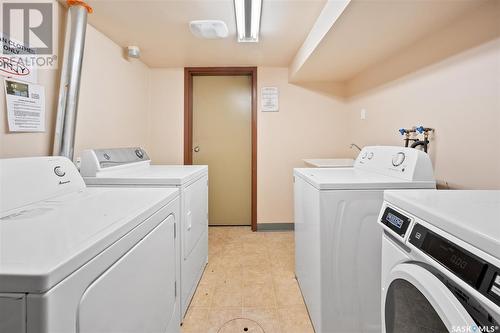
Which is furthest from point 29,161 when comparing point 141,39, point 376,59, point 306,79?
point 306,79

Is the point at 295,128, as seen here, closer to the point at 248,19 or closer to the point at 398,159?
the point at 248,19

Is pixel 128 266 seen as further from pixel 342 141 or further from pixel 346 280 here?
pixel 342 141

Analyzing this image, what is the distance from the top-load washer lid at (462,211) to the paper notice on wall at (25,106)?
1.88m

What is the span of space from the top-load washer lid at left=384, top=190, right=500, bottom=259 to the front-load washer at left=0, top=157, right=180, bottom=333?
2.86ft

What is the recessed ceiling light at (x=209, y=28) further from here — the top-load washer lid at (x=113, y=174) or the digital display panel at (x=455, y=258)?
the digital display panel at (x=455, y=258)

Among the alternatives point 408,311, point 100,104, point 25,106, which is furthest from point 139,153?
point 408,311

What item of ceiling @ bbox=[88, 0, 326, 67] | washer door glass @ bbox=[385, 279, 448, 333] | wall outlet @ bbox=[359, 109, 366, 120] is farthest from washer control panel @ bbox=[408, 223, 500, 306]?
wall outlet @ bbox=[359, 109, 366, 120]

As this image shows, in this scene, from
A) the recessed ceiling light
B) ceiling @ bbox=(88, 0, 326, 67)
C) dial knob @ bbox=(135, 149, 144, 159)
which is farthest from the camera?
dial knob @ bbox=(135, 149, 144, 159)

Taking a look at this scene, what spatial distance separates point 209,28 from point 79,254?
1877mm

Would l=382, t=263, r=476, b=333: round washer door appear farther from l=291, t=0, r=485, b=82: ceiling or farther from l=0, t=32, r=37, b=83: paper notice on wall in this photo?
l=0, t=32, r=37, b=83: paper notice on wall

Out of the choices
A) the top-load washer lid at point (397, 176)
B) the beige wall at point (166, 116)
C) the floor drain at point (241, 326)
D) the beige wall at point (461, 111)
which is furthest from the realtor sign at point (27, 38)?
the beige wall at point (461, 111)

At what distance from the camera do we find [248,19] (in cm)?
176

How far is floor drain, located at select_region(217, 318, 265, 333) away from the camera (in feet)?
4.83

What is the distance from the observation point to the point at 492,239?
0.50m
